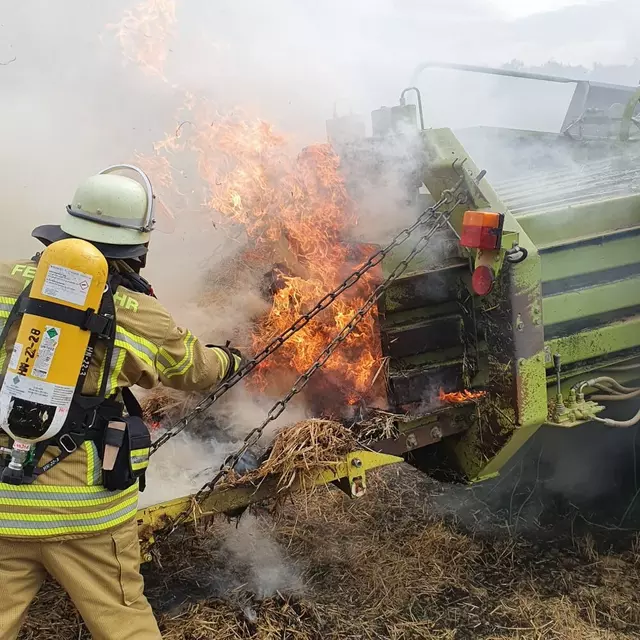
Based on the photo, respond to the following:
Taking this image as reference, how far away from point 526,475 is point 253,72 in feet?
13.7

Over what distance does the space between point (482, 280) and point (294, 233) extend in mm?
1300

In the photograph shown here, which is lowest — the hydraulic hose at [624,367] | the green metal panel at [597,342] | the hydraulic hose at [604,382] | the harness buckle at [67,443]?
the harness buckle at [67,443]

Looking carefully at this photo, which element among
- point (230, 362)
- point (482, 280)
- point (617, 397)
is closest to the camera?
point (230, 362)

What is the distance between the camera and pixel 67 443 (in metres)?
2.36

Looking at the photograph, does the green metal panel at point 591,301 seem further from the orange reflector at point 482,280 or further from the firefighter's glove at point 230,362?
the firefighter's glove at point 230,362

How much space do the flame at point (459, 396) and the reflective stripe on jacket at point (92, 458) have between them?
160cm

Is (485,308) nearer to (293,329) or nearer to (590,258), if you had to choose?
(590,258)

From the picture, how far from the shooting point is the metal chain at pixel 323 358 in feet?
9.43

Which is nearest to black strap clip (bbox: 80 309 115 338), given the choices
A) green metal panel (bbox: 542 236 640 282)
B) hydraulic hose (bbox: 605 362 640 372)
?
green metal panel (bbox: 542 236 640 282)

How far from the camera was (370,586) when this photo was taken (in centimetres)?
374

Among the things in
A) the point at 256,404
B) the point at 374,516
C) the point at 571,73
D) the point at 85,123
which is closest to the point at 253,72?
the point at 85,123

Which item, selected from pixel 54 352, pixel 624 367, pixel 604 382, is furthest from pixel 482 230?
pixel 54 352

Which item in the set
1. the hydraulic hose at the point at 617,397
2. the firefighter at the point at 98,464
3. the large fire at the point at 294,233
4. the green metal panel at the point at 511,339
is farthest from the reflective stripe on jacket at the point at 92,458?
the hydraulic hose at the point at 617,397

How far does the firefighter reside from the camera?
7.64 feet
